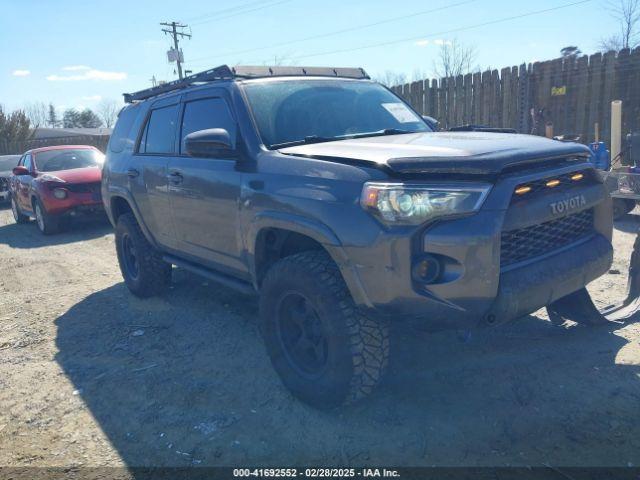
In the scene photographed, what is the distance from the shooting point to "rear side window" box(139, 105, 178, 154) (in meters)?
4.58

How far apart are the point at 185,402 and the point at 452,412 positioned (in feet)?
5.52

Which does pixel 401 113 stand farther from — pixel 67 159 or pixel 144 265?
pixel 67 159

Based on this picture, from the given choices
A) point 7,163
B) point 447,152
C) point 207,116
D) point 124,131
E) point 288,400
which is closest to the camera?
point 447,152

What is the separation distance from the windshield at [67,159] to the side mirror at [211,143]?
318 inches

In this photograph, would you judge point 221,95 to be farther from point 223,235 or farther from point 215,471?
point 215,471

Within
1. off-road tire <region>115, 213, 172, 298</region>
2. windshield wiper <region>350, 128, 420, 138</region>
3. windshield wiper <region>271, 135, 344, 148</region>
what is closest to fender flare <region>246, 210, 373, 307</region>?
windshield wiper <region>271, 135, 344, 148</region>

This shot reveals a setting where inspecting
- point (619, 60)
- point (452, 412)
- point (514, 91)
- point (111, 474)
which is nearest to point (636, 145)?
point (619, 60)

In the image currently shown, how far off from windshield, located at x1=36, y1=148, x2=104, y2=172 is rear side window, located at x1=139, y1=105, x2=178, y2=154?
625 cm

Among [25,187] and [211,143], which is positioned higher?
[211,143]

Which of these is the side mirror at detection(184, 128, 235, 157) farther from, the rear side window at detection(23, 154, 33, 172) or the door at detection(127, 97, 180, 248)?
the rear side window at detection(23, 154, 33, 172)

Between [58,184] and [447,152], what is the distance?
29.1 feet

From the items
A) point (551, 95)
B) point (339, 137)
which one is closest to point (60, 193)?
point (339, 137)

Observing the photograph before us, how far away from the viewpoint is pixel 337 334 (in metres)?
2.82

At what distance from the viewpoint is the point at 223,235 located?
12.5 feet
